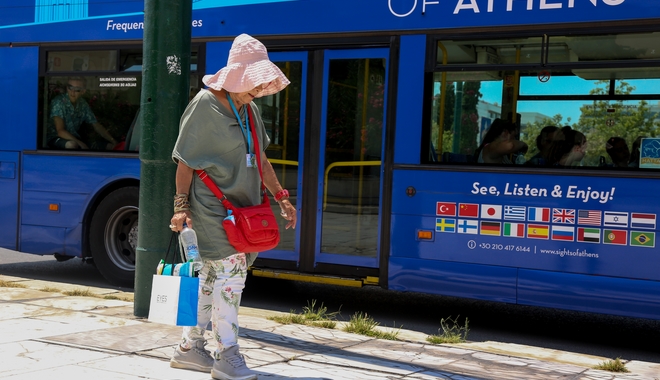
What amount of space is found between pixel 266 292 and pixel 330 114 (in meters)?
2.20

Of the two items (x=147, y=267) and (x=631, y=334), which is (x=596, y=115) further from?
(x=147, y=267)

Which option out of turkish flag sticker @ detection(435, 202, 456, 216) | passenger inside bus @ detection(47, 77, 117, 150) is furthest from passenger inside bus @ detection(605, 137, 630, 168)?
passenger inside bus @ detection(47, 77, 117, 150)

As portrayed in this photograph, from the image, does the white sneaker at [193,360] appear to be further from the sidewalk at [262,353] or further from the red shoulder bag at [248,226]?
the red shoulder bag at [248,226]

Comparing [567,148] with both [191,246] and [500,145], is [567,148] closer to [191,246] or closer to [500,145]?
[500,145]

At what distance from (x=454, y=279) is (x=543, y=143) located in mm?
1324

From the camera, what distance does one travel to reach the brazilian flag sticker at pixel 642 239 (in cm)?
630

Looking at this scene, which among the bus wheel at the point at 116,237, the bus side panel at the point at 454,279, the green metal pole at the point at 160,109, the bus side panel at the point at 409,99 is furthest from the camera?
the bus wheel at the point at 116,237

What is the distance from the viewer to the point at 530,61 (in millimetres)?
6762

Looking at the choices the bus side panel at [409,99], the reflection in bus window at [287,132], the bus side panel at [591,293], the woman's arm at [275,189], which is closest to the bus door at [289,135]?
the reflection in bus window at [287,132]

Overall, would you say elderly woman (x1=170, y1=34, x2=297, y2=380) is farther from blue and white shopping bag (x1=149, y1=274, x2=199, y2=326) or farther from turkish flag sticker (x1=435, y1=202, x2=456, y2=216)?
turkish flag sticker (x1=435, y1=202, x2=456, y2=216)

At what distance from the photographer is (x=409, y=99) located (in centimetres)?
723

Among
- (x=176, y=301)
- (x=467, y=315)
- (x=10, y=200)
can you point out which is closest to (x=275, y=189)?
(x=176, y=301)

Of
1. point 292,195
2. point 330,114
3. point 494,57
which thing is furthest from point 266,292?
point 494,57

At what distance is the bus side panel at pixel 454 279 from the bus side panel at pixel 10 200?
4.27 m
